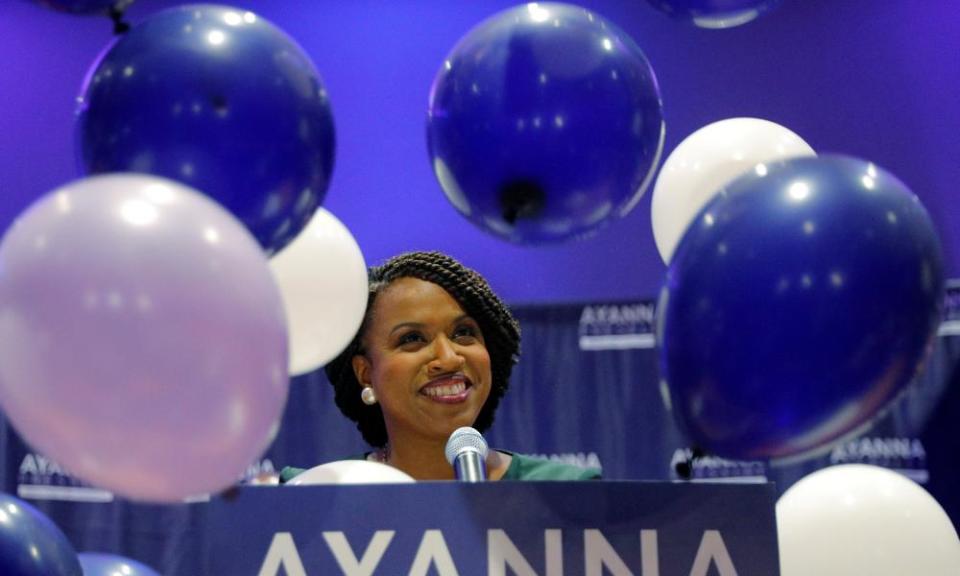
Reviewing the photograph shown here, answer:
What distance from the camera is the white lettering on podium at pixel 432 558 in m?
1.70

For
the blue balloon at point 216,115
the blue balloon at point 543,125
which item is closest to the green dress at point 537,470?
the blue balloon at point 543,125

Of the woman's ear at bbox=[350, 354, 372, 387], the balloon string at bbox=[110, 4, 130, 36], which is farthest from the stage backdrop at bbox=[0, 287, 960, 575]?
the balloon string at bbox=[110, 4, 130, 36]

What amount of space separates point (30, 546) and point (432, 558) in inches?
19.0

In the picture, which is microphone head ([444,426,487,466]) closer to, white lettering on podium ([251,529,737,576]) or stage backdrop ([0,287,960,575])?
white lettering on podium ([251,529,737,576])

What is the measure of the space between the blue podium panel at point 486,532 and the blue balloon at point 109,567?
1.24 feet

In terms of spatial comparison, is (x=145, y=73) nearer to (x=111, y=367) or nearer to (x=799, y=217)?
(x=111, y=367)

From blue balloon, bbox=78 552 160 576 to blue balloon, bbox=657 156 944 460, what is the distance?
0.94m

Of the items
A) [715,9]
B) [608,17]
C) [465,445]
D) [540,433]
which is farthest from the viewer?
[608,17]

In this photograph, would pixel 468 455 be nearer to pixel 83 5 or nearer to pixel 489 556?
pixel 489 556

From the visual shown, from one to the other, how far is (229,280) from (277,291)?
0.07 meters

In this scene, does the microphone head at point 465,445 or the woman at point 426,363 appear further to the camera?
the woman at point 426,363

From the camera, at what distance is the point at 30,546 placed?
1738mm

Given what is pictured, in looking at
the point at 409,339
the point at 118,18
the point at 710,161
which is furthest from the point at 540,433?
the point at 118,18

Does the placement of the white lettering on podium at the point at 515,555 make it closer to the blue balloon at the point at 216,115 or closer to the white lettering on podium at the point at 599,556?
the white lettering on podium at the point at 599,556
